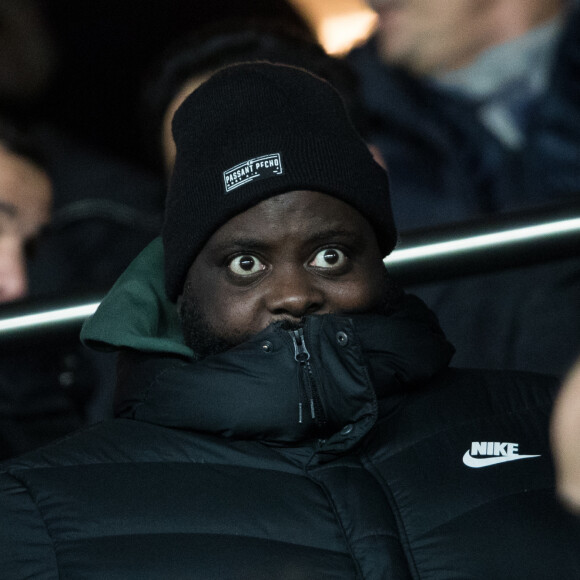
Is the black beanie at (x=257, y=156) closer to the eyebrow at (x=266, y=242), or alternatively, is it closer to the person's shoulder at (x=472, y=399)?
the eyebrow at (x=266, y=242)

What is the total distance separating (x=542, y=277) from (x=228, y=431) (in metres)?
0.72

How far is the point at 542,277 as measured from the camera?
1.62 meters

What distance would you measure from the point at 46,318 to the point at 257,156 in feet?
1.17

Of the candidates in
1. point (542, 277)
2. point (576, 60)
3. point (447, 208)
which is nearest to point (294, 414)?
point (542, 277)

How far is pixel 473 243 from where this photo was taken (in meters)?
1.32

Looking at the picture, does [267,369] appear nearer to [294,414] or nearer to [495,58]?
[294,414]

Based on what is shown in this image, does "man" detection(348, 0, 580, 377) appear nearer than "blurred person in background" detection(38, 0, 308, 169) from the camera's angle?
Yes

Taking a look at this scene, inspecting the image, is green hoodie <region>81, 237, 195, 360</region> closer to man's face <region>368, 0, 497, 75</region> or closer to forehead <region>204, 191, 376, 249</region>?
forehead <region>204, 191, 376, 249</region>

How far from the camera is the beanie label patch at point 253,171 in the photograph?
124 cm

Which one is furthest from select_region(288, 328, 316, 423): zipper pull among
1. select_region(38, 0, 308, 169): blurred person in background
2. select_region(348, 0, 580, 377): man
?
select_region(38, 0, 308, 169): blurred person in background

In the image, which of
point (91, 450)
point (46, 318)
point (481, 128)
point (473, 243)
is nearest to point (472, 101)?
point (481, 128)

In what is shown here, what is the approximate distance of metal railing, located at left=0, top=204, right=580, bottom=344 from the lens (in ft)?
4.29

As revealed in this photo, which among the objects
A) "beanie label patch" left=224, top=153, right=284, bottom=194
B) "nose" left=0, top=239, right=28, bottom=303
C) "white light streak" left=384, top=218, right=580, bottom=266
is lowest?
"white light streak" left=384, top=218, right=580, bottom=266

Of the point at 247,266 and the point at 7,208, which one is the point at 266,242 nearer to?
the point at 247,266
